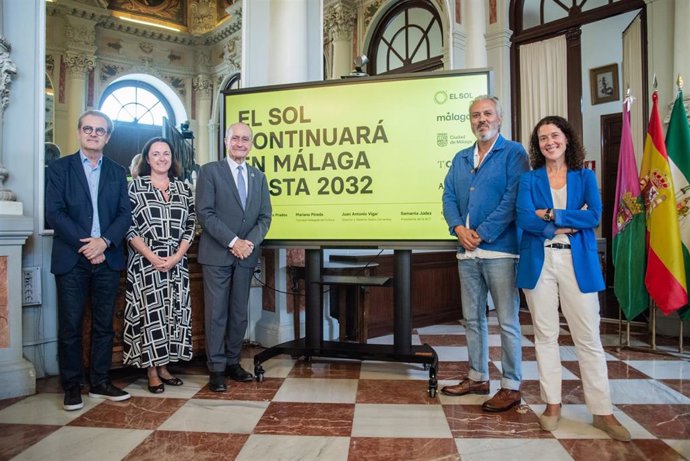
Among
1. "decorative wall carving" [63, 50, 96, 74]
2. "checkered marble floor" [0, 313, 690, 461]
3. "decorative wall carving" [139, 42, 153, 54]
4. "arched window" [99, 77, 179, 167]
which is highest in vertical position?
"decorative wall carving" [139, 42, 153, 54]

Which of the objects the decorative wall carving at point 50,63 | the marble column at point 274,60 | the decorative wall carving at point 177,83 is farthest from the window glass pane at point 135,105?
the marble column at point 274,60

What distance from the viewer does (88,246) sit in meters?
2.30

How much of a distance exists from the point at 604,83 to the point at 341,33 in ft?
12.8

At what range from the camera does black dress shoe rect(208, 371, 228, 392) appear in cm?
253

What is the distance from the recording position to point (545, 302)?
79.7 inches

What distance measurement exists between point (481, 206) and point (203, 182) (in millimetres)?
1420

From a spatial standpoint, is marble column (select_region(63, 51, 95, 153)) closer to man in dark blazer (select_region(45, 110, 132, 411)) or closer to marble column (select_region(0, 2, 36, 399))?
marble column (select_region(0, 2, 36, 399))

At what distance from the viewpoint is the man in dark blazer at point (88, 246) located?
90.7 inches

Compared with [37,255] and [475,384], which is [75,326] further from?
[475,384]

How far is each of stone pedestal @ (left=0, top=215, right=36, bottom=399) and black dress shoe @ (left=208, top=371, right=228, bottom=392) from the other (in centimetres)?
88

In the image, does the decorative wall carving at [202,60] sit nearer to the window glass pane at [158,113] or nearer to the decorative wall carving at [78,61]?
the window glass pane at [158,113]

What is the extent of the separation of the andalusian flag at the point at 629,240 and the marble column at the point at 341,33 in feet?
14.7

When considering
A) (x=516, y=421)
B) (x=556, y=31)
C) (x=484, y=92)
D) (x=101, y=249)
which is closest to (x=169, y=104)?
(x=101, y=249)

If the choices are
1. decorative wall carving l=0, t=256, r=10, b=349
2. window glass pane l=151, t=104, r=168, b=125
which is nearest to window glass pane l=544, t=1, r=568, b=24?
window glass pane l=151, t=104, r=168, b=125
